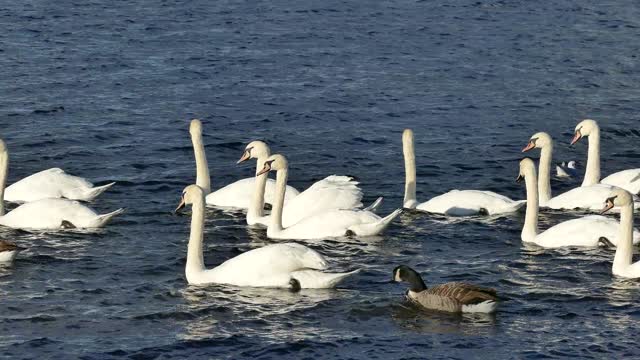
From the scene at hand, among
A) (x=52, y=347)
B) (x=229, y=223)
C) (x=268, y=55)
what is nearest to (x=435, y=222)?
(x=229, y=223)

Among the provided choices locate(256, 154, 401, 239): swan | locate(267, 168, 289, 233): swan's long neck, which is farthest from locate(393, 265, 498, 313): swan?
locate(267, 168, 289, 233): swan's long neck

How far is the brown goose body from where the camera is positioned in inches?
778

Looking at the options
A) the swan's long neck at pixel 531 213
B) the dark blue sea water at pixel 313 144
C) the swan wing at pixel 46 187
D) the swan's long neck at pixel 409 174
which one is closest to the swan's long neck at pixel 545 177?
the dark blue sea water at pixel 313 144

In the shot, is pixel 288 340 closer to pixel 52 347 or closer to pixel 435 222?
pixel 52 347

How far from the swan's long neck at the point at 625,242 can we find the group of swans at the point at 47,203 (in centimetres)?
789

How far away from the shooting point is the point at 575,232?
23.1m

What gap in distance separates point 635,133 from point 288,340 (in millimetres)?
14505

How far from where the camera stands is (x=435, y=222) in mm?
25000

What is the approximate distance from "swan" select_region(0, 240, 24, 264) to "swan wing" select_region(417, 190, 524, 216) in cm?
707

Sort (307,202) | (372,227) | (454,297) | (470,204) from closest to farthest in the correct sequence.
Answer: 1. (454,297)
2. (372,227)
3. (470,204)
4. (307,202)

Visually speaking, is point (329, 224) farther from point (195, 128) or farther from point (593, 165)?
point (593, 165)

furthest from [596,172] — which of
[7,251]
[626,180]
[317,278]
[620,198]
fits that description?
[7,251]

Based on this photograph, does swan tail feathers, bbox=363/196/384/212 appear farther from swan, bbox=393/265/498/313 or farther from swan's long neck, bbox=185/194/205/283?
swan, bbox=393/265/498/313

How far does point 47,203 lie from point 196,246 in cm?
381
